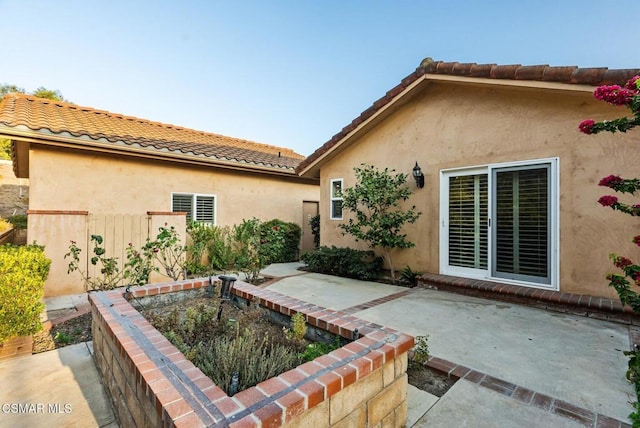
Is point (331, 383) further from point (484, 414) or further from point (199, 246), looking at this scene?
point (199, 246)

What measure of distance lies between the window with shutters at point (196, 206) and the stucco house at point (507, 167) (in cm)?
486

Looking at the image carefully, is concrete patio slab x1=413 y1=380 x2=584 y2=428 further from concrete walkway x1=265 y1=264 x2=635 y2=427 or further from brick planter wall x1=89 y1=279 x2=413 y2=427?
brick planter wall x1=89 y1=279 x2=413 y2=427

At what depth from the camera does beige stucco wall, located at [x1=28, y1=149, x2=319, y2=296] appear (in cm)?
591

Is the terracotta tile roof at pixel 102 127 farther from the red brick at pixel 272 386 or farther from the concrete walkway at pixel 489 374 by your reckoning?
the red brick at pixel 272 386

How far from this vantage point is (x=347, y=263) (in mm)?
7734

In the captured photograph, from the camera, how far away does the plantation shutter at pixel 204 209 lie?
29.6 ft

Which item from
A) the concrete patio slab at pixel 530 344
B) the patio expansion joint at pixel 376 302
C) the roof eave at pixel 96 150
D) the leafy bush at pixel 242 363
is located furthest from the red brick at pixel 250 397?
the roof eave at pixel 96 150

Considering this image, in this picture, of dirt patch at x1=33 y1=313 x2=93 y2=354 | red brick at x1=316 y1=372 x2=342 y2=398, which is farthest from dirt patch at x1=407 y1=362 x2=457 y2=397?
dirt patch at x1=33 y1=313 x2=93 y2=354

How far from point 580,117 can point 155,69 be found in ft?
41.2

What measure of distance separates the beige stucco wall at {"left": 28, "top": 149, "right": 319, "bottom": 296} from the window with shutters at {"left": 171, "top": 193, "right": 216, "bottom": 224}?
152 millimetres

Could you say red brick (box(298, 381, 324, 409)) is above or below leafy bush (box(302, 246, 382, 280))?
above

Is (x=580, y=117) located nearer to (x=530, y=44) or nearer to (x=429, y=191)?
(x=429, y=191)

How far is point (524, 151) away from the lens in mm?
5691

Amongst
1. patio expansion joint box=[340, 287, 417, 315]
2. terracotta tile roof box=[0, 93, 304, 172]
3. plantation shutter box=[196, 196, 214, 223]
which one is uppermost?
terracotta tile roof box=[0, 93, 304, 172]
